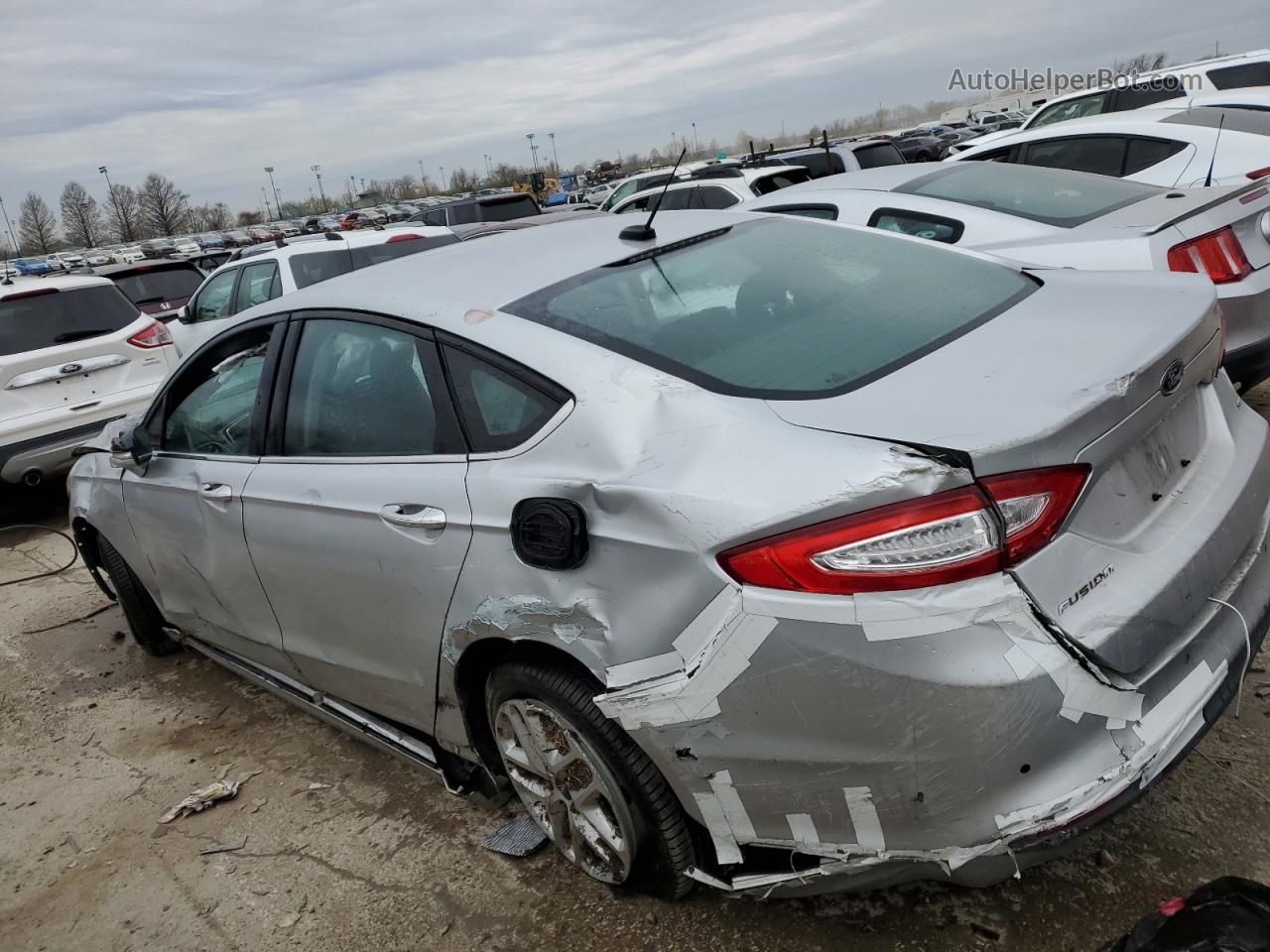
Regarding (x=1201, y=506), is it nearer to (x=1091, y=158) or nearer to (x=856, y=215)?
(x=856, y=215)

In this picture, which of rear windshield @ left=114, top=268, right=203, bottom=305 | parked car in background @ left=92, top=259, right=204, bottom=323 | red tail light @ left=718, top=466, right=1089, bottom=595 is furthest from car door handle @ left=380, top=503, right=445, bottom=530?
rear windshield @ left=114, top=268, right=203, bottom=305

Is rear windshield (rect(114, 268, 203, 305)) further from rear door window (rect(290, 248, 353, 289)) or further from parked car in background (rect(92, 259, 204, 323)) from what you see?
rear door window (rect(290, 248, 353, 289))

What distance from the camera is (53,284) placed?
23.9 ft

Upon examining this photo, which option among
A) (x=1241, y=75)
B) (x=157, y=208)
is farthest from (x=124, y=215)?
(x=1241, y=75)

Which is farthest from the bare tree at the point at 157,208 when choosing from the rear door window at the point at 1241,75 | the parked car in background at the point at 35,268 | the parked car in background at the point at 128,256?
the rear door window at the point at 1241,75

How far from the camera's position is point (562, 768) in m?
2.35

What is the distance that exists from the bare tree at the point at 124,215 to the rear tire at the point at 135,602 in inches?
3870

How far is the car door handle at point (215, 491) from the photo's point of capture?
3.09 metres

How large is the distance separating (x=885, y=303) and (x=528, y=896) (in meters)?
1.87

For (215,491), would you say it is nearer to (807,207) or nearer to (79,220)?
(807,207)

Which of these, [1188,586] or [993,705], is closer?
[993,705]

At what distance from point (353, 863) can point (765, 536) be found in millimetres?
1888

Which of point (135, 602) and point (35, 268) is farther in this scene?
point (35, 268)

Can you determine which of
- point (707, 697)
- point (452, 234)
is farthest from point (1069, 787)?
point (452, 234)
